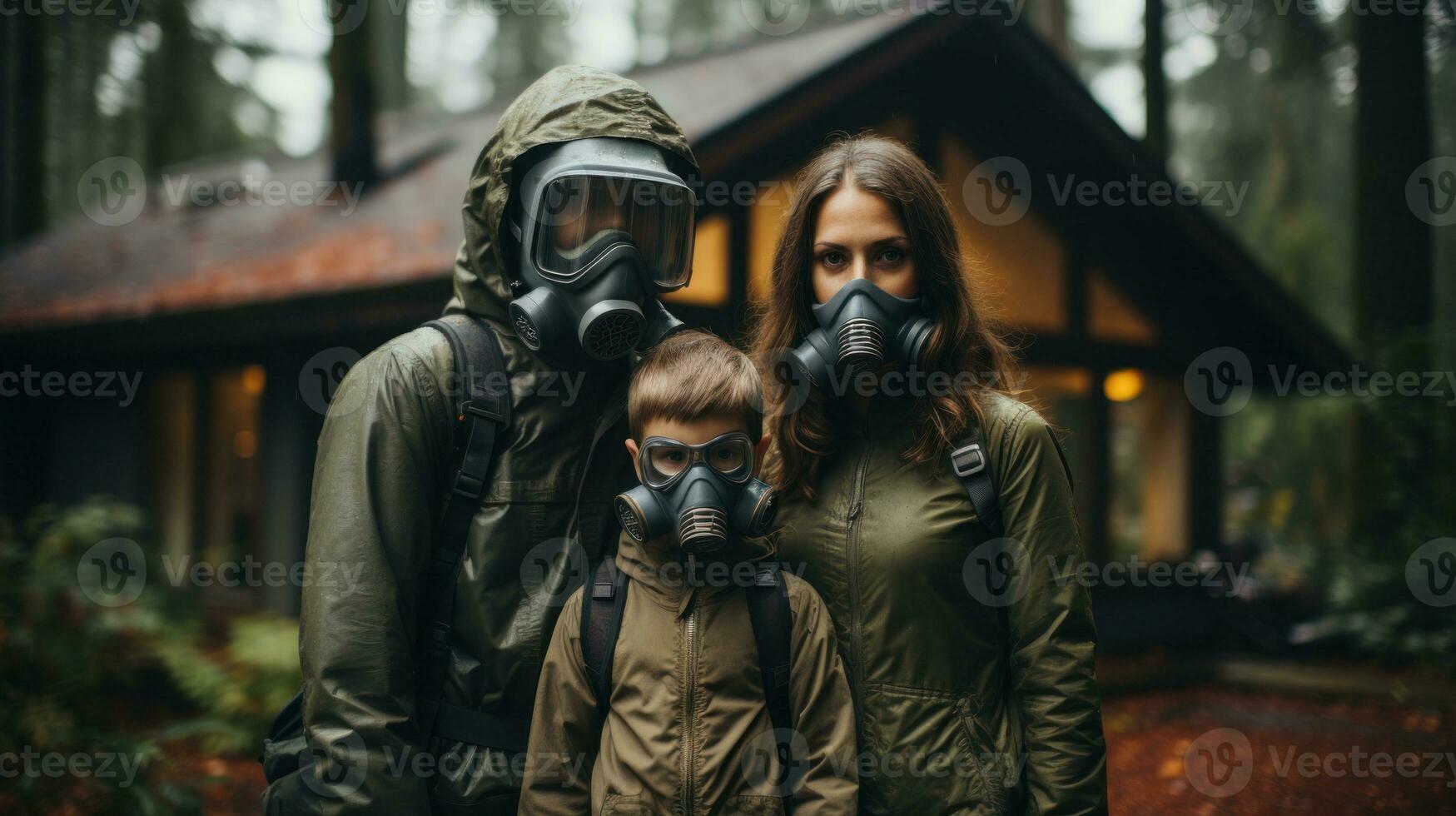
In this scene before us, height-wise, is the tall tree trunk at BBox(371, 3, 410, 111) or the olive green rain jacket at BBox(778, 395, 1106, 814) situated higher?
the tall tree trunk at BBox(371, 3, 410, 111)

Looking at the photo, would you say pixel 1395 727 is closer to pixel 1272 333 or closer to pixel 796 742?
pixel 1272 333

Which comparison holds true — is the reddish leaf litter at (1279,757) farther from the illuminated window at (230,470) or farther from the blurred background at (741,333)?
the illuminated window at (230,470)

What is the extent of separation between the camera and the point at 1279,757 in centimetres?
663

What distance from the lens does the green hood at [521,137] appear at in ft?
8.03

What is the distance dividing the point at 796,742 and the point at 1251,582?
1034 cm

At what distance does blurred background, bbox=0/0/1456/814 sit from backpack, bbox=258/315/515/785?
3.11m

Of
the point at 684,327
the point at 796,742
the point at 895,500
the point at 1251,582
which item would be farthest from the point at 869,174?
the point at 1251,582

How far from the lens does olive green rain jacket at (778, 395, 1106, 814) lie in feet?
7.13

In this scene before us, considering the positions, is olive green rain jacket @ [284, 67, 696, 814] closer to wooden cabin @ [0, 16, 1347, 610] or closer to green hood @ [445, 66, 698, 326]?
green hood @ [445, 66, 698, 326]

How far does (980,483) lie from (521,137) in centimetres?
139

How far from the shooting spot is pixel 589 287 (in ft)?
7.76

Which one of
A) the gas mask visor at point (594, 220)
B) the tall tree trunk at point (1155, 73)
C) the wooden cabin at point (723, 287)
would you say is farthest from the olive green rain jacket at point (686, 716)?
the tall tree trunk at point (1155, 73)

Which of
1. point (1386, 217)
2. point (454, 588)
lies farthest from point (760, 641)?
point (1386, 217)

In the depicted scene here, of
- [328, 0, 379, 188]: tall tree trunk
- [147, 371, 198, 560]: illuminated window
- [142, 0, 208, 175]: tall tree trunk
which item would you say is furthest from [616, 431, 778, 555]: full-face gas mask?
[142, 0, 208, 175]: tall tree trunk
